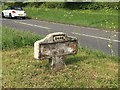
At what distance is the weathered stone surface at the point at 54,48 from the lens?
296 inches

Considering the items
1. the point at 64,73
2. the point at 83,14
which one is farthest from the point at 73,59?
the point at 83,14

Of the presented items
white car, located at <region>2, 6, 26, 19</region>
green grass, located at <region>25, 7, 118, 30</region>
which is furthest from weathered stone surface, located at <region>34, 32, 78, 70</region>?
white car, located at <region>2, 6, 26, 19</region>

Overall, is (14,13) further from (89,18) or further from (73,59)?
(73,59)

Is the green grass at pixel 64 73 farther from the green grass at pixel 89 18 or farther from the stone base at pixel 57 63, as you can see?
the green grass at pixel 89 18

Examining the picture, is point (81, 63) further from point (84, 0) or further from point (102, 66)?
point (84, 0)

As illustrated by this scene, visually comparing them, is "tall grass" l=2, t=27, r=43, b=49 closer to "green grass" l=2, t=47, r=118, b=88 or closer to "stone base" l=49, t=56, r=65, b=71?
"green grass" l=2, t=47, r=118, b=88

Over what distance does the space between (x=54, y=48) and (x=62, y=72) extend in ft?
1.78

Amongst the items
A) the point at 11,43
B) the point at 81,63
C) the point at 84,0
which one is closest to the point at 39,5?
the point at 84,0

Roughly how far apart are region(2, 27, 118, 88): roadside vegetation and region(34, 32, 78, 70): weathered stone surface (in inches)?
9.1

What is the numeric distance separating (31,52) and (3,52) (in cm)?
78

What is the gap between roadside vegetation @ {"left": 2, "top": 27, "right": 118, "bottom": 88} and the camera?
6.95m

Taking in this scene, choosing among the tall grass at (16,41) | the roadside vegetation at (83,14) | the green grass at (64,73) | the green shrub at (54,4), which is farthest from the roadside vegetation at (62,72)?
the green shrub at (54,4)

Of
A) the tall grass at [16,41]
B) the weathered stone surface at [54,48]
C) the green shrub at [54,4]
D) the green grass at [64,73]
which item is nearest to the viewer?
the green grass at [64,73]

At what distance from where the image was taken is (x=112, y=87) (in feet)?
22.5
